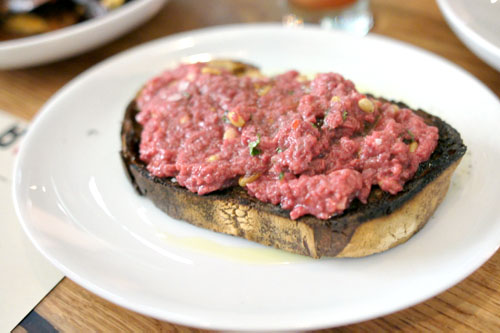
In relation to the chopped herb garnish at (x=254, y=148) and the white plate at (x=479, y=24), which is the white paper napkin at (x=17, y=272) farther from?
the white plate at (x=479, y=24)

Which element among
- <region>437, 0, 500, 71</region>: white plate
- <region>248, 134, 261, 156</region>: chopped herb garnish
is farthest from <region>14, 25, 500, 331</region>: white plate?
<region>248, 134, 261, 156</region>: chopped herb garnish

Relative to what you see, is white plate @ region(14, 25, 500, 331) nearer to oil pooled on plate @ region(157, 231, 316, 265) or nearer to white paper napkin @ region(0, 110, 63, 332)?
oil pooled on plate @ region(157, 231, 316, 265)

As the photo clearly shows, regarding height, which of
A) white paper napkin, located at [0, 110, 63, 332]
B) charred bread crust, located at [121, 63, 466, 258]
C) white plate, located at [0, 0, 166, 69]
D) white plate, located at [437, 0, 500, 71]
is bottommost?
white paper napkin, located at [0, 110, 63, 332]

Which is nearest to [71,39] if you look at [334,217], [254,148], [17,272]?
[17,272]

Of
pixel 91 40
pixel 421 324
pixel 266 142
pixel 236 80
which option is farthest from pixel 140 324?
pixel 91 40

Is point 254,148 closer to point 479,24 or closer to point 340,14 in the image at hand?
point 479,24

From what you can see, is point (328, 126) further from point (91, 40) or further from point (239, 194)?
point (91, 40)

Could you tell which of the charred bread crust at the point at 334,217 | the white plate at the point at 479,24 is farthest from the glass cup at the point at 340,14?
the charred bread crust at the point at 334,217
